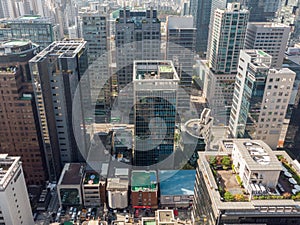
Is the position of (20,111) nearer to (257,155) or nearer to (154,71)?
(154,71)

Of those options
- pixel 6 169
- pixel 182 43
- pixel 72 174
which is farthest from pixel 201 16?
pixel 6 169

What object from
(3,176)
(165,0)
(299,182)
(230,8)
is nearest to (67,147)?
(3,176)

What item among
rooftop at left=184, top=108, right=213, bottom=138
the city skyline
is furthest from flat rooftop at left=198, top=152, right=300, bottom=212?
rooftop at left=184, top=108, right=213, bottom=138

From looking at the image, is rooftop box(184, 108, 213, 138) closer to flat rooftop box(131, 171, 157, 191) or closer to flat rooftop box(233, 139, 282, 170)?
flat rooftop box(131, 171, 157, 191)

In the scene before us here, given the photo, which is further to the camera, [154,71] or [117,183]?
[154,71]

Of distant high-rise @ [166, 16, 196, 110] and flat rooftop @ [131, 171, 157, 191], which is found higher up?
distant high-rise @ [166, 16, 196, 110]

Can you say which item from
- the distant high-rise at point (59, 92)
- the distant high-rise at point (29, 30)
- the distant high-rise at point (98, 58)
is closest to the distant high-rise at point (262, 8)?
the distant high-rise at point (98, 58)
